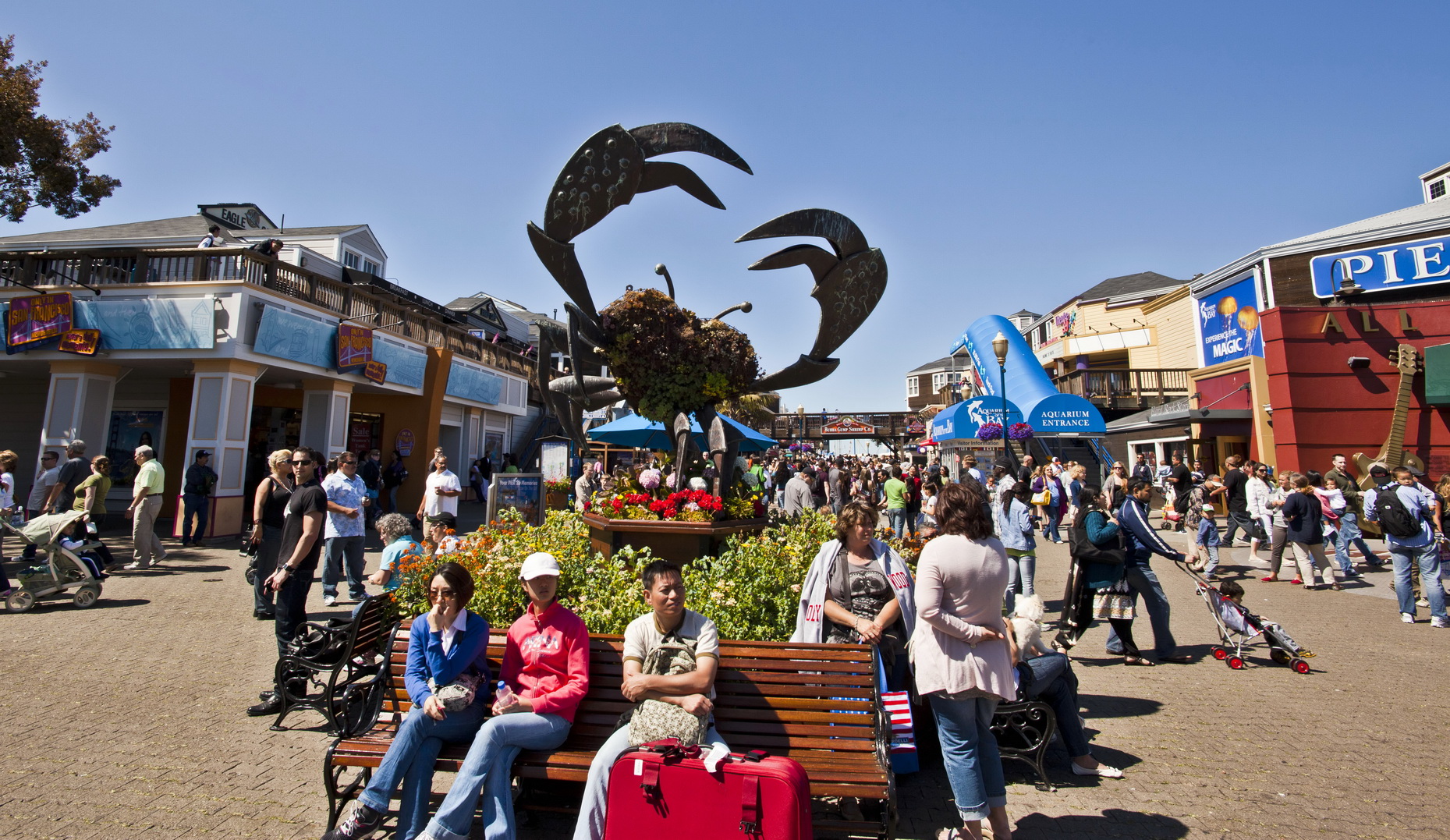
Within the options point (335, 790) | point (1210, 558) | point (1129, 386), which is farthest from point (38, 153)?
point (1129, 386)

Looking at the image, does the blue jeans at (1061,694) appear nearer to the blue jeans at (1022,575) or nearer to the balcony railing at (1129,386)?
the blue jeans at (1022,575)

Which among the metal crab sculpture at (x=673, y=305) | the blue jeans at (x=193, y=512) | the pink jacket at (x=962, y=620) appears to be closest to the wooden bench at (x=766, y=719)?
the pink jacket at (x=962, y=620)

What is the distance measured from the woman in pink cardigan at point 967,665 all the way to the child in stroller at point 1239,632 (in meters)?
4.45

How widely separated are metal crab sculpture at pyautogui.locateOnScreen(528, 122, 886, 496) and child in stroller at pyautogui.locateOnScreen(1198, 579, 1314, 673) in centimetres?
418

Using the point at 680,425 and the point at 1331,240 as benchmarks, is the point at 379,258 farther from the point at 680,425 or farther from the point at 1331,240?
the point at 1331,240

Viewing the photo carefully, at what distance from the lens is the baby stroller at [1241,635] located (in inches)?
239

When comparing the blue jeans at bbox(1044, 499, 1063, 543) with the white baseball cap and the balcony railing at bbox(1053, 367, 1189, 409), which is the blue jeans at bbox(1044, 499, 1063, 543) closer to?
the white baseball cap

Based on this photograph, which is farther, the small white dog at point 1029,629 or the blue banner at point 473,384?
the blue banner at point 473,384

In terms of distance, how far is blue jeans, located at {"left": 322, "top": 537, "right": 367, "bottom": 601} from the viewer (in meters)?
8.07

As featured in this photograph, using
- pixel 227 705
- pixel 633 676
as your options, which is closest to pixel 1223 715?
pixel 633 676

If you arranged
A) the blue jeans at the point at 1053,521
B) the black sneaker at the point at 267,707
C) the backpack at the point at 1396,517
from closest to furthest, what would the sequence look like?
the black sneaker at the point at 267,707, the backpack at the point at 1396,517, the blue jeans at the point at 1053,521

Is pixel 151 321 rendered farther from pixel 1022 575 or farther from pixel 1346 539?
pixel 1346 539

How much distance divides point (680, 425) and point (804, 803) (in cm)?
413

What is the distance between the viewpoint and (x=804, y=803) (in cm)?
272
